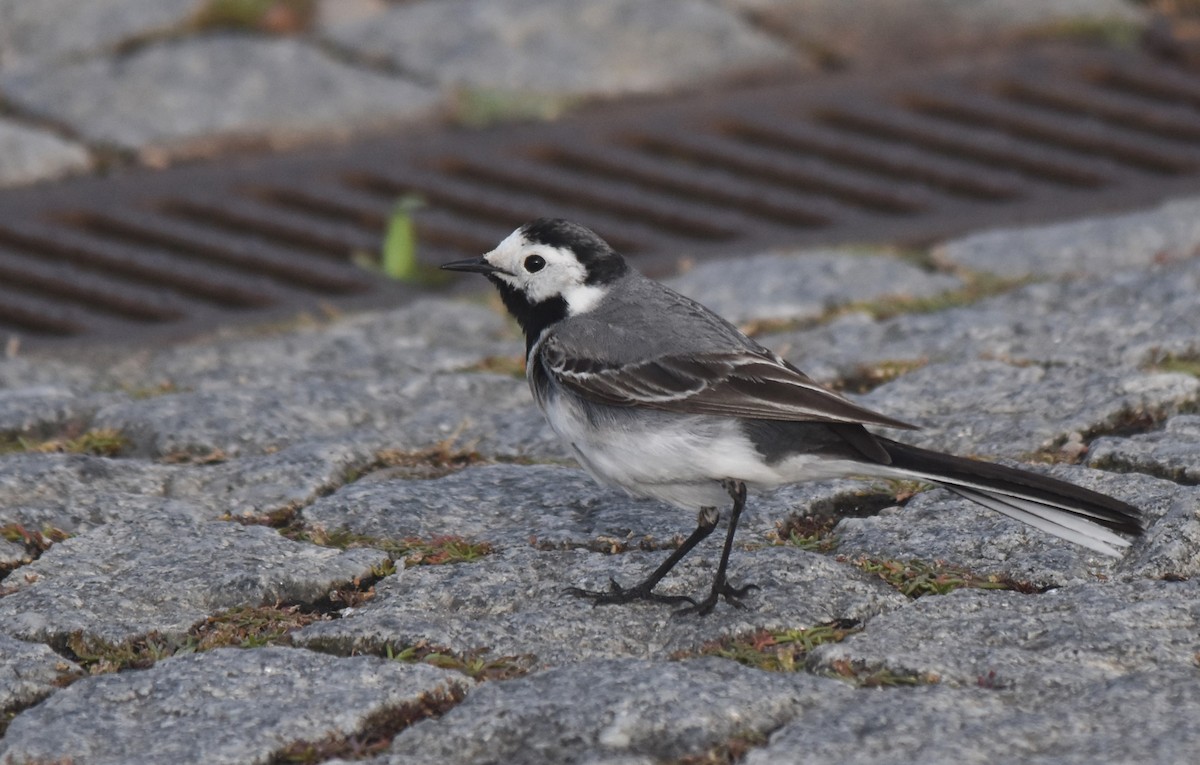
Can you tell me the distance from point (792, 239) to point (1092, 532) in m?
2.84

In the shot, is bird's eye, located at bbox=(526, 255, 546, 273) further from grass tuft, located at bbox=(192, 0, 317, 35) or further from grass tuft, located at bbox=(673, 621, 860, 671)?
grass tuft, located at bbox=(192, 0, 317, 35)

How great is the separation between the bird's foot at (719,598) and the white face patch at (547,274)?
980mm

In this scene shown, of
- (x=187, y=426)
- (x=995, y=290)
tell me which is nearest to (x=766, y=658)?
(x=187, y=426)

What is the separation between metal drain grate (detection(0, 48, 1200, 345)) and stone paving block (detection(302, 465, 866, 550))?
1777mm

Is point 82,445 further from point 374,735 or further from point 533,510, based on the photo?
point 374,735

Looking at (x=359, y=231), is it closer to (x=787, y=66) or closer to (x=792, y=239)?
(x=792, y=239)

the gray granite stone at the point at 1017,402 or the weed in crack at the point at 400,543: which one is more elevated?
the gray granite stone at the point at 1017,402

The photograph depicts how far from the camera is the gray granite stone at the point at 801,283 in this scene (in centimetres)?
574

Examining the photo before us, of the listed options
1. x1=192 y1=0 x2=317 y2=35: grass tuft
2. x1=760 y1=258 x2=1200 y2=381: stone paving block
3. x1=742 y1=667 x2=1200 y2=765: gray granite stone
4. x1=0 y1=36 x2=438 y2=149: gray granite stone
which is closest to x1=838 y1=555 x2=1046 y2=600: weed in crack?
x1=742 y1=667 x2=1200 y2=765: gray granite stone

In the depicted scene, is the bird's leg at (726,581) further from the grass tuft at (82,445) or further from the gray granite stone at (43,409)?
the gray granite stone at (43,409)

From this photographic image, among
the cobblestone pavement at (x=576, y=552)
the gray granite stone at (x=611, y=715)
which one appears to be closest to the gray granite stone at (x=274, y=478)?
the cobblestone pavement at (x=576, y=552)

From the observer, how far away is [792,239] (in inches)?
252

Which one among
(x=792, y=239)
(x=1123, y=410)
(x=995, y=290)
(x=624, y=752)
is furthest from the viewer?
(x=792, y=239)

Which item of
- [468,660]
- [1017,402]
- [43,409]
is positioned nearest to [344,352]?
[43,409]
